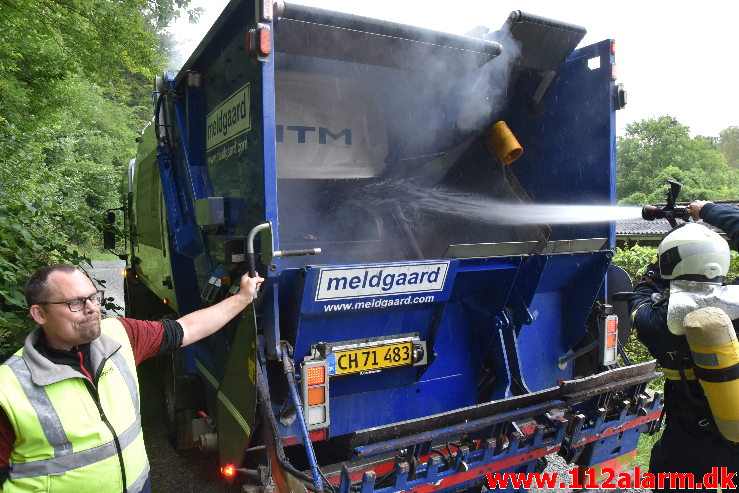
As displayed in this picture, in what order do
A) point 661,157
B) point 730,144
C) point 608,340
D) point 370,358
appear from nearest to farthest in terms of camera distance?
point 370,358 → point 608,340 → point 661,157 → point 730,144

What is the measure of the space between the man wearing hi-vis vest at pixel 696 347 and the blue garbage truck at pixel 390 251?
0.50 meters

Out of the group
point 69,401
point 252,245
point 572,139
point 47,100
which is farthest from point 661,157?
point 69,401

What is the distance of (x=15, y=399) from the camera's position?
Answer: 1.66m

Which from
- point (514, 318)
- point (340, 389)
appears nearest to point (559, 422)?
point (514, 318)

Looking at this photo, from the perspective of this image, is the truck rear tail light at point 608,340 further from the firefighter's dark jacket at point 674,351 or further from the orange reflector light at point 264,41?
the orange reflector light at point 264,41

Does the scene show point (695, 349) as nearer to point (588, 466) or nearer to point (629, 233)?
point (588, 466)

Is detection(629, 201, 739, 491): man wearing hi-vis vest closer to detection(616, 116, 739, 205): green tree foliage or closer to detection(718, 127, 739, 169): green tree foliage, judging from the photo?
detection(616, 116, 739, 205): green tree foliage

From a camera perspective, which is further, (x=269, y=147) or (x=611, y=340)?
(x=611, y=340)

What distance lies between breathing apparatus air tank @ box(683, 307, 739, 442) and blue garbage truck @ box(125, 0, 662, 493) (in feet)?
2.67

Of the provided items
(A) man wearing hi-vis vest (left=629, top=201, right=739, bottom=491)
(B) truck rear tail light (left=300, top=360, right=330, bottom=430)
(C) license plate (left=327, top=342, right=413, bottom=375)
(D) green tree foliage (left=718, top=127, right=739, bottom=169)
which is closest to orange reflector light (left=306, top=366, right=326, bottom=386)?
(B) truck rear tail light (left=300, top=360, right=330, bottom=430)

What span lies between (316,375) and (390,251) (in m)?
1.47

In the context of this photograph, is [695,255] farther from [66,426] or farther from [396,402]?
[66,426]

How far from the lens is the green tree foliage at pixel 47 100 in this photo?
4.08 m

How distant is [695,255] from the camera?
240 centimetres
